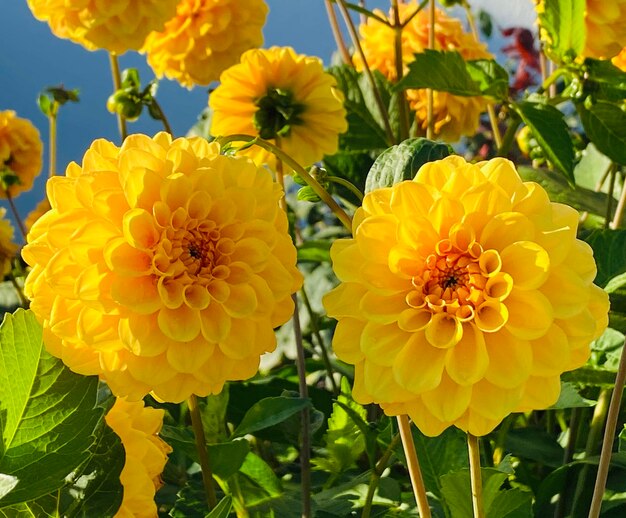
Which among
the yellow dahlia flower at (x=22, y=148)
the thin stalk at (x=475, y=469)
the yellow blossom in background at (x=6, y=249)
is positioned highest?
the thin stalk at (x=475, y=469)

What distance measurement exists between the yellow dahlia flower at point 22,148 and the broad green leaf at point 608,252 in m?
0.91

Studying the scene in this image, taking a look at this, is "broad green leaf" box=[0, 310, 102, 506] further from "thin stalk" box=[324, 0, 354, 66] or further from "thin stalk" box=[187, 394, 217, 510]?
"thin stalk" box=[324, 0, 354, 66]

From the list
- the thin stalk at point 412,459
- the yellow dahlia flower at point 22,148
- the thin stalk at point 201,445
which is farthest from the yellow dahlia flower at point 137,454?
the yellow dahlia flower at point 22,148

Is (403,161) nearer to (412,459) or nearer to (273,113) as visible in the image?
(412,459)

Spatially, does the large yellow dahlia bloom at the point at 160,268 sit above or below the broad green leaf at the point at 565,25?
below

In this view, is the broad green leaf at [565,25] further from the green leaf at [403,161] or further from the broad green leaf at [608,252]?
the green leaf at [403,161]

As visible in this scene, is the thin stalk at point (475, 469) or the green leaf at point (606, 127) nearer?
the thin stalk at point (475, 469)

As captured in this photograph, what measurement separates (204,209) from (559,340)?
190 mm

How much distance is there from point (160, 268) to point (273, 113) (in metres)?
0.41

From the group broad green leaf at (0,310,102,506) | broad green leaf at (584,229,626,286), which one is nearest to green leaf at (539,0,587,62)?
broad green leaf at (584,229,626,286)

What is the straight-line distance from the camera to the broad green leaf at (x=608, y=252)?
78cm

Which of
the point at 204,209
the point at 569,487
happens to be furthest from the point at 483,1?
the point at 204,209

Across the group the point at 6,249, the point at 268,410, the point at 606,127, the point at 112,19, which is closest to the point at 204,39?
the point at 112,19

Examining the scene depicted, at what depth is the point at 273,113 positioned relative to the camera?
88 centimetres
